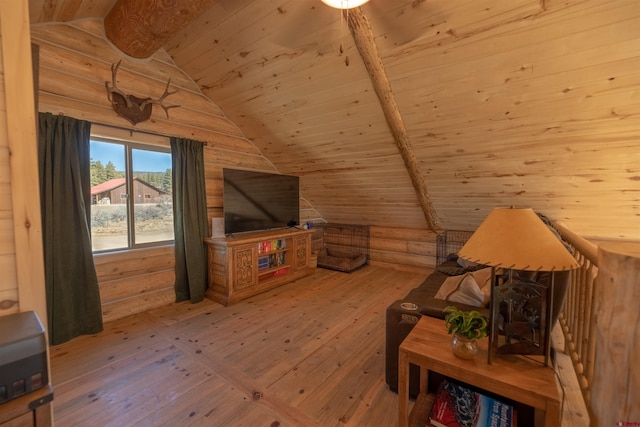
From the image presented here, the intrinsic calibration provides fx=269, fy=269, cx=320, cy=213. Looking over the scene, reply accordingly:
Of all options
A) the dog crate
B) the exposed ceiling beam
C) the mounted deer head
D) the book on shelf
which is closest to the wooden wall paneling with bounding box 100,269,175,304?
the mounted deer head

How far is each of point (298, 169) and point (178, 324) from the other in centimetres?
267

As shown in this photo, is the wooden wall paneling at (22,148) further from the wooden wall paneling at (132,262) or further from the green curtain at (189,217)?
the green curtain at (189,217)

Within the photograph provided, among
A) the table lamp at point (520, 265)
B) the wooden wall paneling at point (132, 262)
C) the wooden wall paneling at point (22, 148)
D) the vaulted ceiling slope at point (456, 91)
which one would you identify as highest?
the vaulted ceiling slope at point (456, 91)

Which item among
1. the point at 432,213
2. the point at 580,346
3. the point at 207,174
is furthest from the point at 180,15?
the point at 432,213

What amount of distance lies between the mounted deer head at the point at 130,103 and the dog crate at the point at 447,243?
4.26m

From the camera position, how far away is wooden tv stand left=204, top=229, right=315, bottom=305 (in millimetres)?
3164

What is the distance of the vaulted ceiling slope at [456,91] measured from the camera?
1.75 meters

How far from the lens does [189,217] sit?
10.3 ft

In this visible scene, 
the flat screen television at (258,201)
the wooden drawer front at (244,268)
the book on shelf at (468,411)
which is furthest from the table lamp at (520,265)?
the flat screen television at (258,201)

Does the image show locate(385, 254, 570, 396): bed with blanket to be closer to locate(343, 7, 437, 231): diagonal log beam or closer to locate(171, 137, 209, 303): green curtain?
locate(343, 7, 437, 231): diagonal log beam

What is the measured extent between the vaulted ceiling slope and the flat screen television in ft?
1.93

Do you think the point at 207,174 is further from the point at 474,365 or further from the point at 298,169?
the point at 474,365

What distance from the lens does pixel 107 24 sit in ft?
7.95

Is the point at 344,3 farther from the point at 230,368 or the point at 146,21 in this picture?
the point at 230,368
